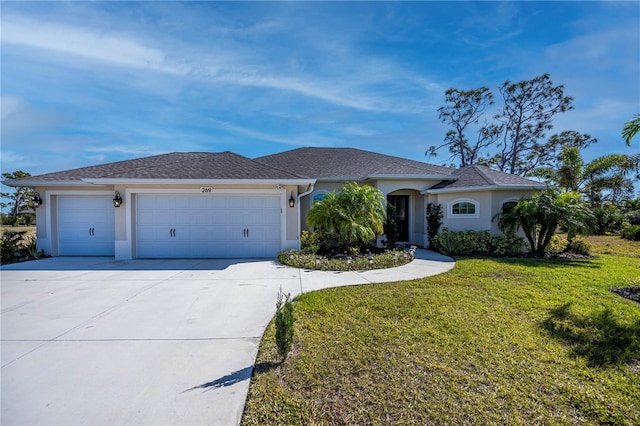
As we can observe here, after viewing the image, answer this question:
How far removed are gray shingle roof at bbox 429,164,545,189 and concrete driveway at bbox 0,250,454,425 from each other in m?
6.12

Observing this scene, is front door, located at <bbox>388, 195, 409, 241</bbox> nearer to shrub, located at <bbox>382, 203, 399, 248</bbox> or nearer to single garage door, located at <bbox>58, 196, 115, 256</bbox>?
shrub, located at <bbox>382, 203, 399, 248</bbox>

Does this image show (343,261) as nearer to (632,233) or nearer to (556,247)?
(556,247)

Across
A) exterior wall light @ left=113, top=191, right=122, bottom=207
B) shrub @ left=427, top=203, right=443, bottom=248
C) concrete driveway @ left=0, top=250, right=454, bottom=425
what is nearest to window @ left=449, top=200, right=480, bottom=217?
shrub @ left=427, top=203, right=443, bottom=248

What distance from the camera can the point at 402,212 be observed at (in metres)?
14.2

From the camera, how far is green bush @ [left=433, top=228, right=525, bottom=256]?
1073 cm

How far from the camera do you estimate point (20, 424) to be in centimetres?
242

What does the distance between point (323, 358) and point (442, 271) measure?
233 inches

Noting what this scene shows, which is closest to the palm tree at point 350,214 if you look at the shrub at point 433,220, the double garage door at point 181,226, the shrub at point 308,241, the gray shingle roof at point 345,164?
the shrub at point 308,241

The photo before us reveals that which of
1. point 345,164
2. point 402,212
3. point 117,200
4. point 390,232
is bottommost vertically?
point 390,232

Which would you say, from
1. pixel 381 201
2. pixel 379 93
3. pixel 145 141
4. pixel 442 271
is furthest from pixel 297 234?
pixel 145 141

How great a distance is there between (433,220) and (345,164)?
5.46 m

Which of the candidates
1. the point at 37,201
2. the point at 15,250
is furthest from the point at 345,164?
the point at 15,250

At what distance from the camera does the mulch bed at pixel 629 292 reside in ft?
18.7

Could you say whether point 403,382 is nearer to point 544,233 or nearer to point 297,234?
point 297,234
